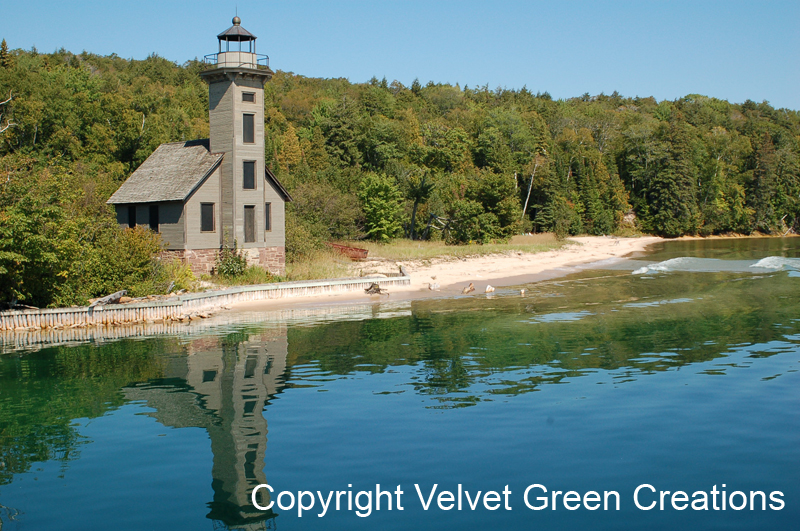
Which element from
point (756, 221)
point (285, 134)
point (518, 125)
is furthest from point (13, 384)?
point (756, 221)

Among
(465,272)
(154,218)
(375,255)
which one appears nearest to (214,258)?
(154,218)

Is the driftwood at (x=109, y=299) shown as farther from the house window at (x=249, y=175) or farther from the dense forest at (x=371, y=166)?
the house window at (x=249, y=175)

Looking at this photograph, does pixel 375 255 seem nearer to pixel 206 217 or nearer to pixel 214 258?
pixel 214 258

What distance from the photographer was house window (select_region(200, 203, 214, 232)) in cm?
3500

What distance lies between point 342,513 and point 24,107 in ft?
200

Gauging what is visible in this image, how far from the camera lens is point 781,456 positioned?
478 inches

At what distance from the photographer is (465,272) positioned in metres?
44.4

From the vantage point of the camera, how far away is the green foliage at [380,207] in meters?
56.0


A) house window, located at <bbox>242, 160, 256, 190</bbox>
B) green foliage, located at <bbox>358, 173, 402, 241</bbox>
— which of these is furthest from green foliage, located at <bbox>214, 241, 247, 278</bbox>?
green foliage, located at <bbox>358, 173, 402, 241</bbox>

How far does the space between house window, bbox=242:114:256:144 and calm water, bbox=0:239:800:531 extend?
509 inches

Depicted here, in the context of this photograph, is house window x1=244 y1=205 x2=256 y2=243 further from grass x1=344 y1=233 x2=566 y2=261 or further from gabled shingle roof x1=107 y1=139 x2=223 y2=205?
grass x1=344 y1=233 x2=566 y2=261

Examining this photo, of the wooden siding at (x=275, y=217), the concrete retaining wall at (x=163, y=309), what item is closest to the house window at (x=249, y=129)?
the wooden siding at (x=275, y=217)

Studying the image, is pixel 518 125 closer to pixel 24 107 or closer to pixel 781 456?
pixel 24 107

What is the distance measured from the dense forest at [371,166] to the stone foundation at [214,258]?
2612mm
